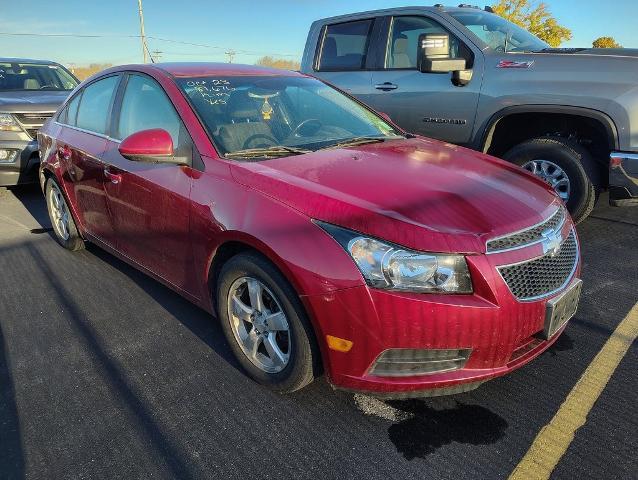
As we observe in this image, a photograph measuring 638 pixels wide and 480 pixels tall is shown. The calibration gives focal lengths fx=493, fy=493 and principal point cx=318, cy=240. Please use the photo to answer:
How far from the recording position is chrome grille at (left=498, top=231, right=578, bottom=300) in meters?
2.02

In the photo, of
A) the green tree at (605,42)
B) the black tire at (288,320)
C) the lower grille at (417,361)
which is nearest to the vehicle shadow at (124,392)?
the black tire at (288,320)

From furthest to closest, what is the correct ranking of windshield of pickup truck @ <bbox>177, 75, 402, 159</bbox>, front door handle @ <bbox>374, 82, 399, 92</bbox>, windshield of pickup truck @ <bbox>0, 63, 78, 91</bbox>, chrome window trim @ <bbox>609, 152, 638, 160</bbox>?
1. windshield of pickup truck @ <bbox>0, 63, 78, 91</bbox>
2. front door handle @ <bbox>374, 82, 399, 92</bbox>
3. chrome window trim @ <bbox>609, 152, 638, 160</bbox>
4. windshield of pickup truck @ <bbox>177, 75, 402, 159</bbox>

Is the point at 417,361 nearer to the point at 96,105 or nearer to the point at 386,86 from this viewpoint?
the point at 96,105

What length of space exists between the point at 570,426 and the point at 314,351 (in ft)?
3.86

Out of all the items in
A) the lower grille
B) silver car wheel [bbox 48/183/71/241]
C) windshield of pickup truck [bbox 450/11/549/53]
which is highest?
windshield of pickup truck [bbox 450/11/549/53]

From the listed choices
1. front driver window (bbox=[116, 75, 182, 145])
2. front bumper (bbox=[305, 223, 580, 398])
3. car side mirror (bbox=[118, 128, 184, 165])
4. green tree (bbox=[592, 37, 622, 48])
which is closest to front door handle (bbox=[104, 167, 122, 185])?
front driver window (bbox=[116, 75, 182, 145])

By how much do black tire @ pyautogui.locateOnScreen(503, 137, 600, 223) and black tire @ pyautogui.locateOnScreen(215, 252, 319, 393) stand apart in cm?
322

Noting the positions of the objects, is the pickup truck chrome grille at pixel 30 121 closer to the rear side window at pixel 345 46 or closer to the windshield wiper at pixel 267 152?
the rear side window at pixel 345 46

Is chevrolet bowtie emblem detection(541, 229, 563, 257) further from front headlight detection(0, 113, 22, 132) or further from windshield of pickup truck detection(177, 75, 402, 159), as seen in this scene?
front headlight detection(0, 113, 22, 132)

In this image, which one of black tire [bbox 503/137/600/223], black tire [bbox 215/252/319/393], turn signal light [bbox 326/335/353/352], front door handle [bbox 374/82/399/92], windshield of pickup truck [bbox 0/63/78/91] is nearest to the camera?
turn signal light [bbox 326/335/353/352]

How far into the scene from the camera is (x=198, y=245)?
8.63 feet

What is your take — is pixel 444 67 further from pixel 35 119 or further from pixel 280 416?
pixel 35 119

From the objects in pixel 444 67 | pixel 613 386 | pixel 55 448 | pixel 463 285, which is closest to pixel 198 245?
pixel 55 448

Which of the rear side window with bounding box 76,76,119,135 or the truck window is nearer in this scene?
the rear side window with bounding box 76,76,119,135
